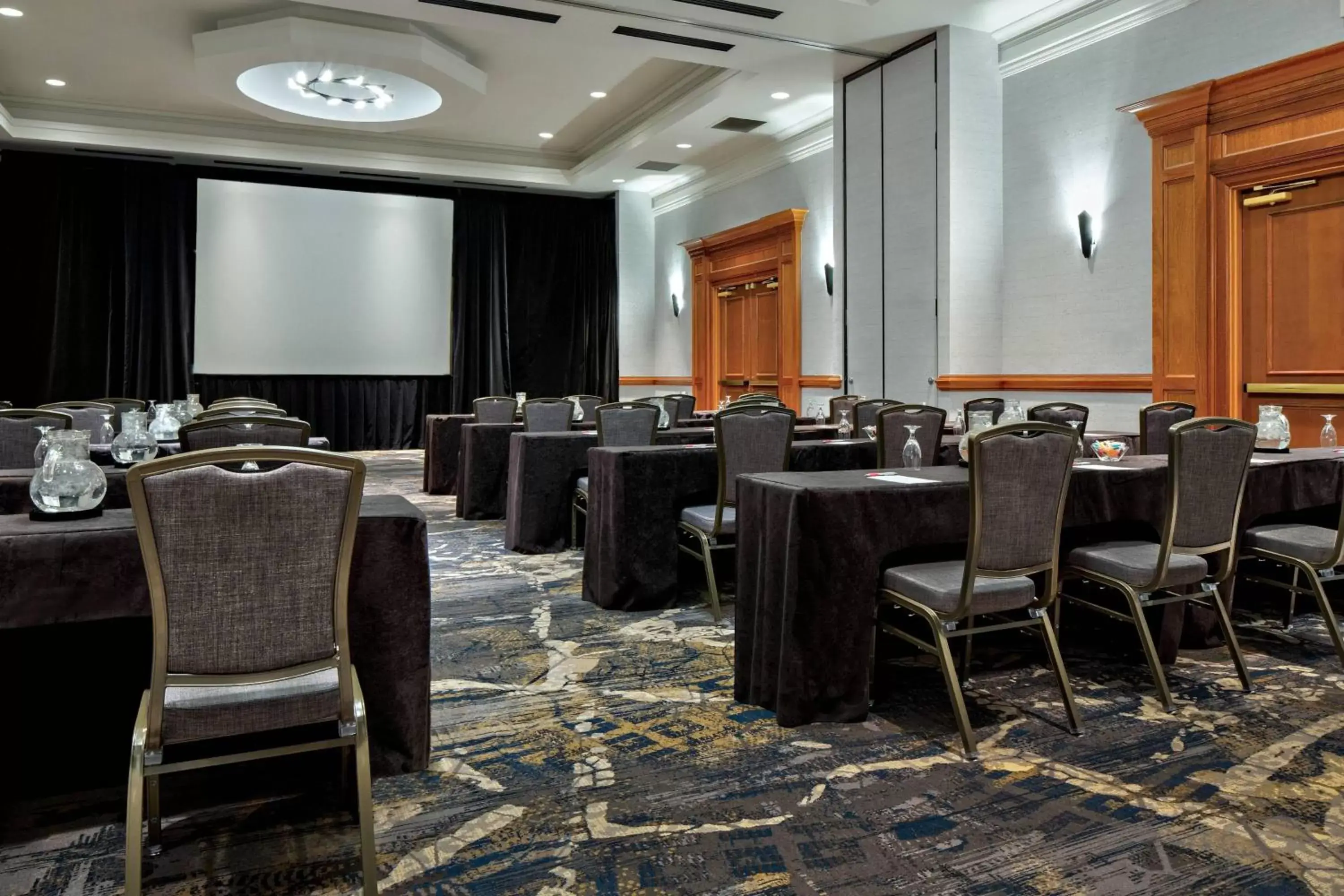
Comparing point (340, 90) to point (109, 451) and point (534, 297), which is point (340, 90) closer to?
point (534, 297)

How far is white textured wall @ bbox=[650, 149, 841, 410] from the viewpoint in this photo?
32.3 ft

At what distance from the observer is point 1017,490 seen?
2586 mm

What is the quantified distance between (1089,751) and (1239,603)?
7.17ft

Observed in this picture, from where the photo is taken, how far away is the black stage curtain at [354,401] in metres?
12.3

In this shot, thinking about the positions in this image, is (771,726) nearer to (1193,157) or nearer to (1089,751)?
(1089,751)

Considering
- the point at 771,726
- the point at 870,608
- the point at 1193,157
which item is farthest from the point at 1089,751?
the point at 1193,157

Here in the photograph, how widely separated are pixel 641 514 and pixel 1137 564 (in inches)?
81.1

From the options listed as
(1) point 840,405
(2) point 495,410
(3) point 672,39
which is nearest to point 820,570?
(1) point 840,405

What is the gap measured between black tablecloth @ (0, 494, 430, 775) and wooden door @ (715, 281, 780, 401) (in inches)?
329

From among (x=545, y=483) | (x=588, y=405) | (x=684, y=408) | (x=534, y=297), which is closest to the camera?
(x=545, y=483)

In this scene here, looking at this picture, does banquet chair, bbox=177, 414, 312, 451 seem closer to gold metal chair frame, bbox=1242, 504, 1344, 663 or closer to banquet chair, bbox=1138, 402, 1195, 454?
gold metal chair frame, bbox=1242, 504, 1344, 663

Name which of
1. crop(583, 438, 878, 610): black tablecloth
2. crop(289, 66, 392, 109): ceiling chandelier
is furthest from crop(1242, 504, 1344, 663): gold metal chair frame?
crop(289, 66, 392, 109): ceiling chandelier

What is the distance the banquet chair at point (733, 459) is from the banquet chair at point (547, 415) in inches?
104

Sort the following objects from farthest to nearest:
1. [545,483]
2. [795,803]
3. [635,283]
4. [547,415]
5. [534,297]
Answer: [534,297]
[635,283]
[547,415]
[545,483]
[795,803]
